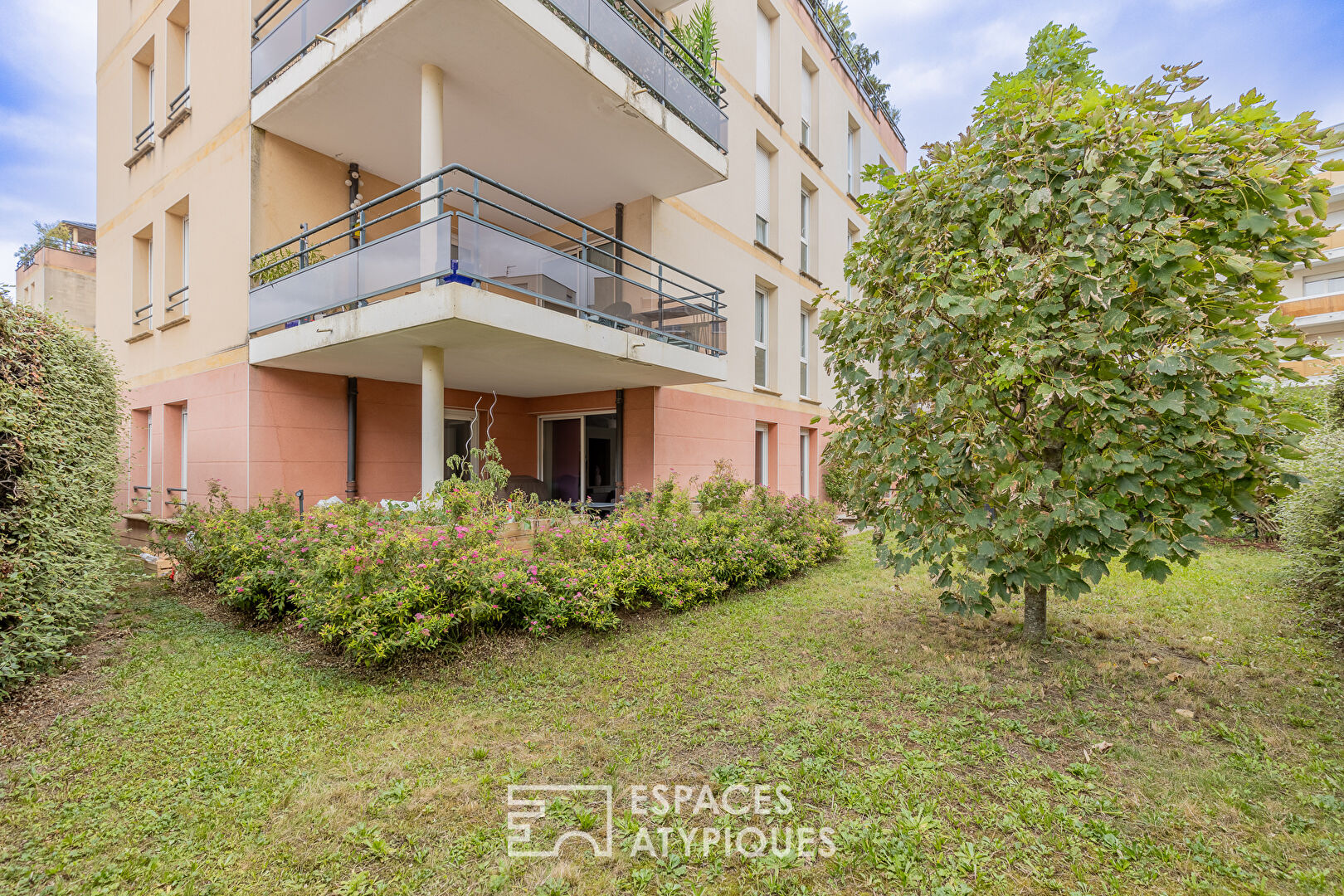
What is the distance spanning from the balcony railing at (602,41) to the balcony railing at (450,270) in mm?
2038

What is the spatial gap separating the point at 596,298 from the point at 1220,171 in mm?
6045

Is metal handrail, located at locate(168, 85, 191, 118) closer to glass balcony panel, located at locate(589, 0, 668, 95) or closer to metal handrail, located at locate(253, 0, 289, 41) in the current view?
metal handrail, located at locate(253, 0, 289, 41)

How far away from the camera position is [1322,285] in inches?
1161

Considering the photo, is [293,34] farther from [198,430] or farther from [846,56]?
[846,56]

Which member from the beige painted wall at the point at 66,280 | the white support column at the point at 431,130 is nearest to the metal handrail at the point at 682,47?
the white support column at the point at 431,130

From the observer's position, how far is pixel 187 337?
923cm

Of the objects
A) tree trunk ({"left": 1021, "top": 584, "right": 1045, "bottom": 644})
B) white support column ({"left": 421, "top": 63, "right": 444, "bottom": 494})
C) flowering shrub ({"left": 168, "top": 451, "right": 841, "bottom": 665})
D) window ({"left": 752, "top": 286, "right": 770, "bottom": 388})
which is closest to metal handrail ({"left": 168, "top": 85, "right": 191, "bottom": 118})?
white support column ({"left": 421, "top": 63, "right": 444, "bottom": 494})

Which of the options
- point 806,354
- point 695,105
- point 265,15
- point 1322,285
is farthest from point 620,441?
point 1322,285

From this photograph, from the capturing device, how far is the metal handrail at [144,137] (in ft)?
35.7

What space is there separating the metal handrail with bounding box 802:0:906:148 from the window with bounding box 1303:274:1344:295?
84.2 feet

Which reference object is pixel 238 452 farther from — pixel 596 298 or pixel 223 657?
pixel 596 298

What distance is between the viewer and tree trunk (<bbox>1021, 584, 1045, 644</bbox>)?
192 inches

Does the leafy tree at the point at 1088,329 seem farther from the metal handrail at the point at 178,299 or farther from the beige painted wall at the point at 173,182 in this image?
the metal handrail at the point at 178,299

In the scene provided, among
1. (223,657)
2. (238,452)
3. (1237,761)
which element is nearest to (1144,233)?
(1237,761)
